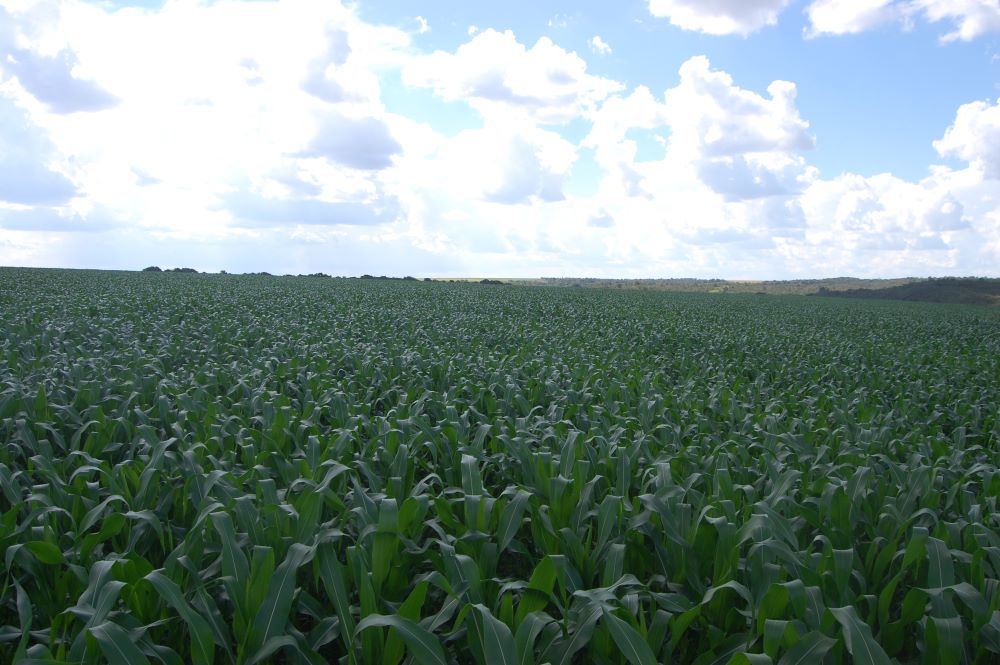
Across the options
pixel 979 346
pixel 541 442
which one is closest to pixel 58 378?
pixel 541 442

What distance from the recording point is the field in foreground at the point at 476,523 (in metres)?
2.63

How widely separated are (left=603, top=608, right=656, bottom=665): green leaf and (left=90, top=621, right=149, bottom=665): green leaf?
166 centimetres

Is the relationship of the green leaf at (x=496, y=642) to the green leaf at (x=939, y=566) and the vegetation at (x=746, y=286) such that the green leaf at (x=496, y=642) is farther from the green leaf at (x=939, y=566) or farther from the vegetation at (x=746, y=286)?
the vegetation at (x=746, y=286)

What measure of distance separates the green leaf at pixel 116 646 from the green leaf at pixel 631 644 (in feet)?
5.44

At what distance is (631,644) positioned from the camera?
2.33 meters

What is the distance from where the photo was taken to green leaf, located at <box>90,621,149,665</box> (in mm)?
2234

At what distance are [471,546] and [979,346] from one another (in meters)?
20.8

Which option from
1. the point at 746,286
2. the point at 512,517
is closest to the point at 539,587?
the point at 512,517

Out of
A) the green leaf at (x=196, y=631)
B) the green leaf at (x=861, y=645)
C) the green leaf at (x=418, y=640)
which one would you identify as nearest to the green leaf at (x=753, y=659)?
the green leaf at (x=861, y=645)

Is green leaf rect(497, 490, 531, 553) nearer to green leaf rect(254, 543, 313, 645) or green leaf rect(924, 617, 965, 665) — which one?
green leaf rect(254, 543, 313, 645)

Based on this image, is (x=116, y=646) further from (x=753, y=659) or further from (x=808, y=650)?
(x=808, y=650)

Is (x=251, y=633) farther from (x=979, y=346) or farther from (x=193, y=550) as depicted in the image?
(x=979, y=346)

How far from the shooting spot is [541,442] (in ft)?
19.1

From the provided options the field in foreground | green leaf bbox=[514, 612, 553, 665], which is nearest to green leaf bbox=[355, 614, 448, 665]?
the field in foreground
